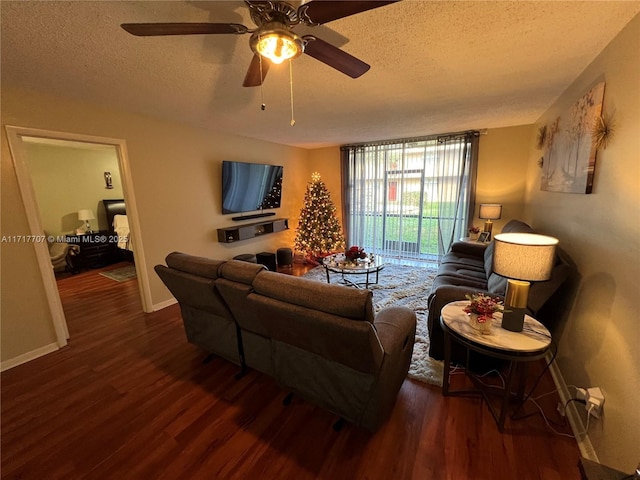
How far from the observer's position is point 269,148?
4.95 metres

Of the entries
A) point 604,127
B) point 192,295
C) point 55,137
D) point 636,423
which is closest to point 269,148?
point 55,137

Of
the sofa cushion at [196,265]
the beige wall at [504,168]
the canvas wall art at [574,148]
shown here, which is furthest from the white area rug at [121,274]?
the beige wall at [504,168]

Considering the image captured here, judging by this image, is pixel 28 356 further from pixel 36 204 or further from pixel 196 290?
pixel 196 290

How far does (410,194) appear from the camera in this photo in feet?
16.4

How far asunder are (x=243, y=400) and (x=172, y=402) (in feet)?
1.74

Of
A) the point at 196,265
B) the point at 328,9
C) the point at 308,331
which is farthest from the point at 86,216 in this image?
the point at 328,9

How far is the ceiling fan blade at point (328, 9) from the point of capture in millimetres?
1028

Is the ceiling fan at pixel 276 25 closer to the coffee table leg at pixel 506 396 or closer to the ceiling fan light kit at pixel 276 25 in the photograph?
the ceiling fan light kit at pixel 276 25

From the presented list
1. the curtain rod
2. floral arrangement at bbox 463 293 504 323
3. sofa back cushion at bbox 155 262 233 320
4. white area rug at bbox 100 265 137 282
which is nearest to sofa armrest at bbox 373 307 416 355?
floral arrangement at bbox 463 293 504 323

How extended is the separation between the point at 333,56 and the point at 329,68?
2.19 ft

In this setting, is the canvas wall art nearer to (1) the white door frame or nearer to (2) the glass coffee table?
(2) the glass coffee table

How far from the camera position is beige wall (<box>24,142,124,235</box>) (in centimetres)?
492

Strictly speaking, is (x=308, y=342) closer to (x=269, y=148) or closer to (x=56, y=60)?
(x=56, y=60)

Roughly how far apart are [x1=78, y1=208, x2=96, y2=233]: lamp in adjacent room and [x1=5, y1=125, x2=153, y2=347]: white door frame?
3.26 m
